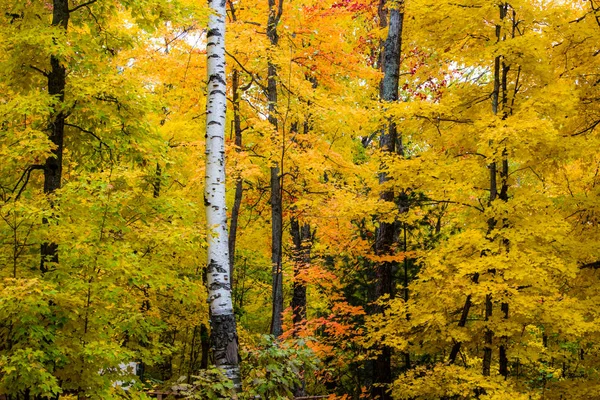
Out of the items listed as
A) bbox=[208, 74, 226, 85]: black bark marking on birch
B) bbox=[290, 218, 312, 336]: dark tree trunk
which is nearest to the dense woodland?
bbox=[208, 74, 226, 85]: black bark marking on birch

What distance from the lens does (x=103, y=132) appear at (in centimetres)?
591

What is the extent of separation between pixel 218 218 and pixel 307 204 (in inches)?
222

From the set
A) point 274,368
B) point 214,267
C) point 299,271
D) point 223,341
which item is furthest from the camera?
Result: point 299,271

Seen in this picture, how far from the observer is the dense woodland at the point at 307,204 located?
504cm

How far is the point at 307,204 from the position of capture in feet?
38.2

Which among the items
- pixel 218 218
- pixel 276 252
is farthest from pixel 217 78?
pixel 276 252

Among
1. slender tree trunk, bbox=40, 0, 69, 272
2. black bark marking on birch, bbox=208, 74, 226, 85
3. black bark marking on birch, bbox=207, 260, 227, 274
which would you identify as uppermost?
black bark marking on birch, bbox=208, 74, 226, 85

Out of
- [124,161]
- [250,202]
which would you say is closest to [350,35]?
[250,202]

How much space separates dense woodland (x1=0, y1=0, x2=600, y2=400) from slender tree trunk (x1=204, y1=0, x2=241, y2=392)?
1.2 inches

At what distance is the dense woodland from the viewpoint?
504cm

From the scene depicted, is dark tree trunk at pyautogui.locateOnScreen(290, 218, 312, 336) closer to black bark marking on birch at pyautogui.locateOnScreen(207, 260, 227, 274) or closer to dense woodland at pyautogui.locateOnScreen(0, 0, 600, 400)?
dense woodland at pyautogui.locateOnScreen(0, 0, 600, 400)

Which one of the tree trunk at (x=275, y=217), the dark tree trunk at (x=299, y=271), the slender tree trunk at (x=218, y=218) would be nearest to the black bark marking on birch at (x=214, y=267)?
the slender tree trunk at (x=218, y=218)

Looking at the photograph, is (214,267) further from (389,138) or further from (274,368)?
(389,138)

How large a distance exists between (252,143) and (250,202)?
1885 millimetres
